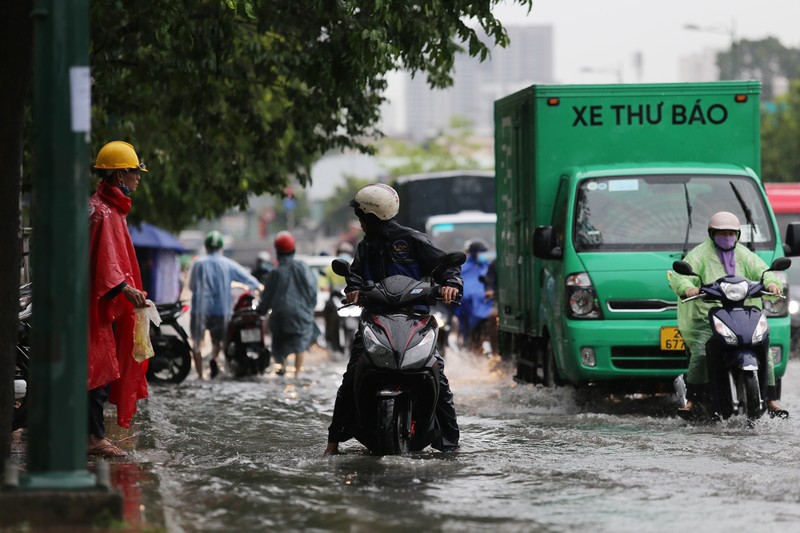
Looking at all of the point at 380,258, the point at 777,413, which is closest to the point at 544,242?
the point at 777,413

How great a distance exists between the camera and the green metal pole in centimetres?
673

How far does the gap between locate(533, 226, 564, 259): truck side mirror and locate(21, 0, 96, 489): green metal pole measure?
673 cm

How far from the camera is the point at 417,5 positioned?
13625 mm

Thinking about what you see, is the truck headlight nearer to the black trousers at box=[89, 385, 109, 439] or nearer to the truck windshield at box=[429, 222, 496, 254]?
A: the black trousers at box=[89, 385, 109, 439]

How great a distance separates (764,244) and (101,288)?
240 inches

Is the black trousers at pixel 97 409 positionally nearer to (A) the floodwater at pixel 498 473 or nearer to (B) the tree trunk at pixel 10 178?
(A) the floodwater at pixel 498 473

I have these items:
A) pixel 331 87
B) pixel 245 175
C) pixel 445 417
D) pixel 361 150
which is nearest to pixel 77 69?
pixel 445 417

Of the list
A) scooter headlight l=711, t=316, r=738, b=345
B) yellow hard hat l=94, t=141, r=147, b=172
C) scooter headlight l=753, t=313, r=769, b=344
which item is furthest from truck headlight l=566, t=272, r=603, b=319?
yellow hard hat l=94, t=141, r=147, b=172

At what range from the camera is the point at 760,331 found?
11.6 meters

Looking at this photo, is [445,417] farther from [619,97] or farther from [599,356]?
[619,97]

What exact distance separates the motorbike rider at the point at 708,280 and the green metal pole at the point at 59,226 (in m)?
5.88

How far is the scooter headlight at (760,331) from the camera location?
11586 mm

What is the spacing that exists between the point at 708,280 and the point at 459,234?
48.6 ft

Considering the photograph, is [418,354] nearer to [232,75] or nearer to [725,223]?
[725,223]
